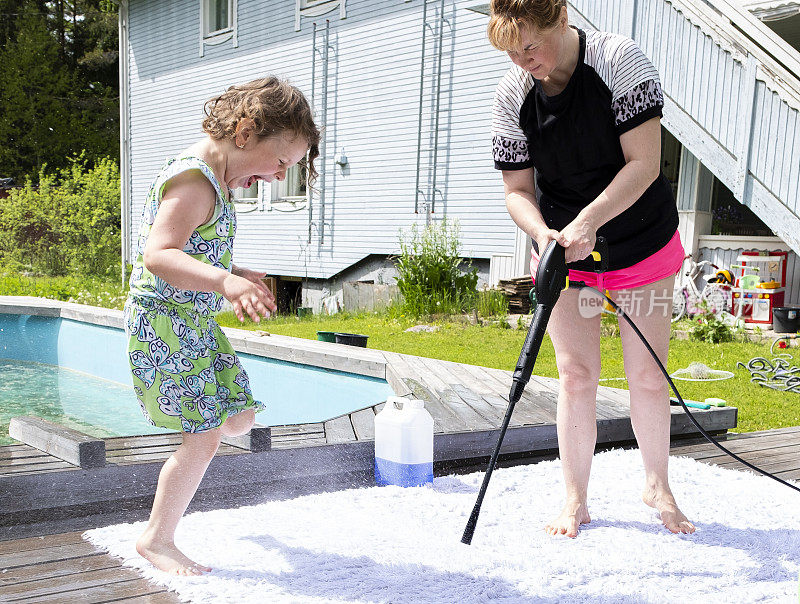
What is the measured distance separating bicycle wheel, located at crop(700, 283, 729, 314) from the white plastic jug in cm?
568

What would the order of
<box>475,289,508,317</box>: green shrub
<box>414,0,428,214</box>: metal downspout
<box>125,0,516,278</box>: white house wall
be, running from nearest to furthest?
<box>475,289,508,317</box>: green shrub, <box>125,0,516,278</box>: white house wall, <box>414,0,428,214</box>: metal downspout

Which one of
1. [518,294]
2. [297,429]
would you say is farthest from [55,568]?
[518,294]

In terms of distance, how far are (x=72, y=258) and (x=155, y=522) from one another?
57.9 feet

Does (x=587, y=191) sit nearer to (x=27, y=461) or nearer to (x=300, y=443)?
Result: (x=300, y=443)

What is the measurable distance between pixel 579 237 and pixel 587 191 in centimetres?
27

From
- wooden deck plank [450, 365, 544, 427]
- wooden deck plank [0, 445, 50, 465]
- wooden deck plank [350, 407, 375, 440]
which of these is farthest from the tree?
wooden deck plank [0, 445, 50, 465]

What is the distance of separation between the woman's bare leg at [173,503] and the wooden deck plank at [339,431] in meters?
1.02

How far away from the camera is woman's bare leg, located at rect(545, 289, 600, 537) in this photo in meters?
2.51

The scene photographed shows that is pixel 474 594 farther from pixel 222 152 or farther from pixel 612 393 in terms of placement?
pixel 612 393

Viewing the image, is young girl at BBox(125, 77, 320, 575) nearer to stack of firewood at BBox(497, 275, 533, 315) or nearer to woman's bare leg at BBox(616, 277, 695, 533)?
woman's bare leg at BBox(616, 277, 695, 533)

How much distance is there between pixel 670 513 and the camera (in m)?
2.51

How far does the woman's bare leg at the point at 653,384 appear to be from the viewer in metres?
2.47

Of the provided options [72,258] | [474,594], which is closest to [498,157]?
[474,594]

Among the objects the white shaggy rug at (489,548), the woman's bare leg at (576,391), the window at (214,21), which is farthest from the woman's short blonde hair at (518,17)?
the window at (214,21)
